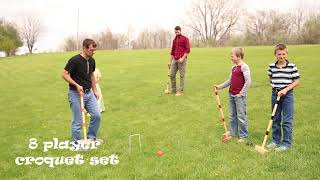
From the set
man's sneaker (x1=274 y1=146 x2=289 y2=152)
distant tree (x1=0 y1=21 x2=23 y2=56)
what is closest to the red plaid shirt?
man's sneaker (x1=274 y1=146 x2=289 y2=152)

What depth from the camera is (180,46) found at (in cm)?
1631

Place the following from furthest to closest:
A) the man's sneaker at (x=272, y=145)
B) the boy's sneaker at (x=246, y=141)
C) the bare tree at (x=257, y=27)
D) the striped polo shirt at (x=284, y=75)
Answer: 1. the bare tree at (x=257, y=27)
2. the boy's sneaker at (x=246, y=141)
3. the man's sneaker at (x=272, y=145)
4. the striped polo shirt at (x=284, y=75)

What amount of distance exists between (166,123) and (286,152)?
441 cm

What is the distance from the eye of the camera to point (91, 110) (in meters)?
9.57

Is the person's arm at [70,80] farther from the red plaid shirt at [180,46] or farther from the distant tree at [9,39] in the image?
the distant tree at [9,39]

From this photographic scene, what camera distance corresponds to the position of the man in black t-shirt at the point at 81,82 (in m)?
9.09

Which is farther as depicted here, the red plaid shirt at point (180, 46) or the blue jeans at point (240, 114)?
the red plaid shirt at point (180, 46)

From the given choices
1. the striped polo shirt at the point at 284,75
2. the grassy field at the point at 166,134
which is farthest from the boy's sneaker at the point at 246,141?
the striped polo shirt at the point at 284,75

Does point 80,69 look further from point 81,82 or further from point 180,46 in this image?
point 180,46

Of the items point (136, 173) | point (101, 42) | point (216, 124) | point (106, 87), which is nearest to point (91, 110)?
point (136, 173)

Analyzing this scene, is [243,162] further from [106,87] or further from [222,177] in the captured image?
[106,87]

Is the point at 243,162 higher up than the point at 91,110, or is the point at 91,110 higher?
the point at 91,110

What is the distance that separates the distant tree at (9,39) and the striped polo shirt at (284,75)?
8863cm

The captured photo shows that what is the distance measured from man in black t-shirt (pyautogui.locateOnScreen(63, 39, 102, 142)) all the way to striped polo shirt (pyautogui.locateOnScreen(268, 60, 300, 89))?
3972 mm
